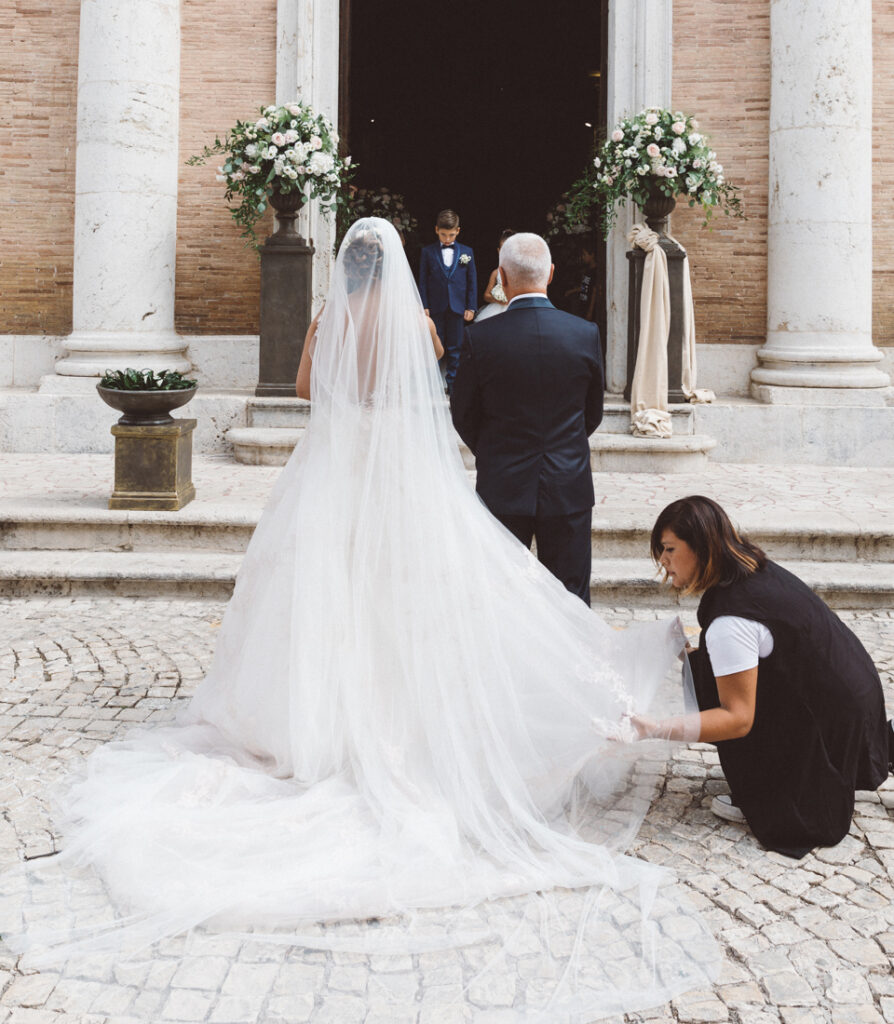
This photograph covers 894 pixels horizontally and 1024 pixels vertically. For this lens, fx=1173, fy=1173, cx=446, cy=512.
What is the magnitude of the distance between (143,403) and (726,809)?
16.1ft

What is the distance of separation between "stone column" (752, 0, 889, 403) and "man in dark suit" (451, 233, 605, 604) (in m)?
6.41

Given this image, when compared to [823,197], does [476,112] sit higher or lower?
higher

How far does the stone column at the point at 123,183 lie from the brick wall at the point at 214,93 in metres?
0.26

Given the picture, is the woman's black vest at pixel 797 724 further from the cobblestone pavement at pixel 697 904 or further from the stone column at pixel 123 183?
Answer: the stone column at pixel 123 183

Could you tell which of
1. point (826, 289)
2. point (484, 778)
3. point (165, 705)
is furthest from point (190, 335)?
point (484, 778)

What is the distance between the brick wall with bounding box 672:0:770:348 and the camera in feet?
34.9

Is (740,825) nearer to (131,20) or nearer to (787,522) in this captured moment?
(787,522)

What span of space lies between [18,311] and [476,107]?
11.4m

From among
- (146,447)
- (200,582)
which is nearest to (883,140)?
(146,447)

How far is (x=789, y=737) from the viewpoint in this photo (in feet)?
11.5

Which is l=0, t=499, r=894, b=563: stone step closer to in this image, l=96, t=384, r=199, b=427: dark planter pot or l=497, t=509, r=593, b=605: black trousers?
l=96, t=384, r=199, b=427: dark planter pot

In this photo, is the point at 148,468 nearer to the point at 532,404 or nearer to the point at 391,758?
the point at 532,404

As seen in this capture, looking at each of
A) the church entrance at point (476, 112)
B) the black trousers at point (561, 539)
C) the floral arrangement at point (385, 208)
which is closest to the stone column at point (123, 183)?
the floral arrangement at point (385, 208)

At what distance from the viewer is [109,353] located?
10.3 m
